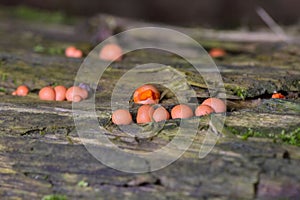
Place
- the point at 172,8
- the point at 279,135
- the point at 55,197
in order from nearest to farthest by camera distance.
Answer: the point at 55,197 < the point at 279,135 < the point at 172,8

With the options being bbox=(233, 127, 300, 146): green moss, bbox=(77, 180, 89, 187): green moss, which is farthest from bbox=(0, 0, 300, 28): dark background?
bbox=(77, 180, 89, 187): green moss

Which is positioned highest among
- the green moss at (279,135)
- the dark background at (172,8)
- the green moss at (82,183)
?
the dark background at (172,8)

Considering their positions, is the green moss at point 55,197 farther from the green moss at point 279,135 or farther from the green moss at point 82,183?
the green moss at point 279,135

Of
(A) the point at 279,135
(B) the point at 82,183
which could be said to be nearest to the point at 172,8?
(A) the point at 279,135

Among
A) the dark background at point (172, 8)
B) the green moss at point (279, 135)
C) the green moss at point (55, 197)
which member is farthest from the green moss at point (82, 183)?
the dark background at point (172, 8)

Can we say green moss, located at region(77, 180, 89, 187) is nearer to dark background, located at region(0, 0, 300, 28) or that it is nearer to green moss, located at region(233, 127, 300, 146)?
green moss, located at region(233, 127, 300, 146)

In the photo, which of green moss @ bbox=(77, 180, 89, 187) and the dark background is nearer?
green moss @ bbox=(77, 180, 89, 187)

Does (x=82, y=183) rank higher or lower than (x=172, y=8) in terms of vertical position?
lower

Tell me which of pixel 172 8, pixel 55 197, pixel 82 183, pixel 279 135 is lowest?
pixel 55 197

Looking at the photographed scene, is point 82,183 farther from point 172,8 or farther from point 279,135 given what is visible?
point 172,8
